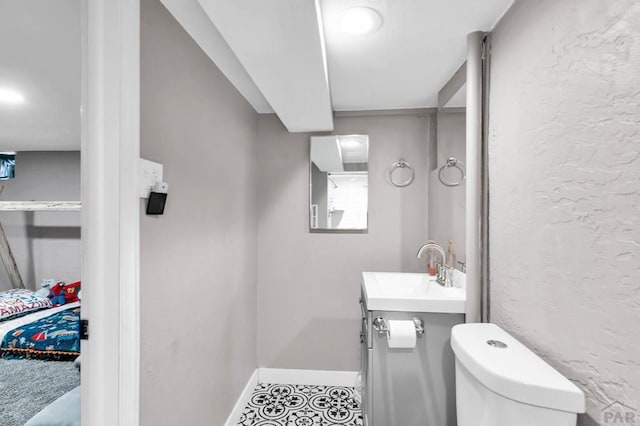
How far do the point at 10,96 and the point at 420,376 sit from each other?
3152 millimetres

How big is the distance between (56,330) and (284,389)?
6.52 feet

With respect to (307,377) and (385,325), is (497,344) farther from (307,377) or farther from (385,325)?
(307,377)

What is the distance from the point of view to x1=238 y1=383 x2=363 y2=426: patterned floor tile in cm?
195

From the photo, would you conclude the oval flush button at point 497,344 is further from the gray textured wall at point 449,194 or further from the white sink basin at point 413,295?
the gray textured wall at point 449,194

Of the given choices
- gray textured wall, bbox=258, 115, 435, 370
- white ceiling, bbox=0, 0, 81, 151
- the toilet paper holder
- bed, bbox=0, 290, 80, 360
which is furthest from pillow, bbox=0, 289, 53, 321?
the toilet paper holder

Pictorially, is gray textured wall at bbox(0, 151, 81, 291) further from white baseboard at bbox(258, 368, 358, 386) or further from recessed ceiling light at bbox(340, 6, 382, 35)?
recessed ceiling light at bbox(340, 6, 382, 35)

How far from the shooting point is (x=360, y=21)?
1.27m

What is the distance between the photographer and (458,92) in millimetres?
1688

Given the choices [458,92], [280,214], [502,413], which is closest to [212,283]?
[280,214]

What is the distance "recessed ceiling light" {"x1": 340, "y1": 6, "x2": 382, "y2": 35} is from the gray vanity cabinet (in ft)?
4.41

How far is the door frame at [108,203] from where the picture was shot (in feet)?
2.82

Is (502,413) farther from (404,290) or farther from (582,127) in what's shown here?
(404,290)

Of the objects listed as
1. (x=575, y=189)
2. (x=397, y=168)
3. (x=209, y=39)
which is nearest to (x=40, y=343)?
(x=209, y=39)

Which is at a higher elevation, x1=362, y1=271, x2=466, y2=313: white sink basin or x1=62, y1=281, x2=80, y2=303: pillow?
x1=362, y1=271, x2=466, y2=313: white sink basin
